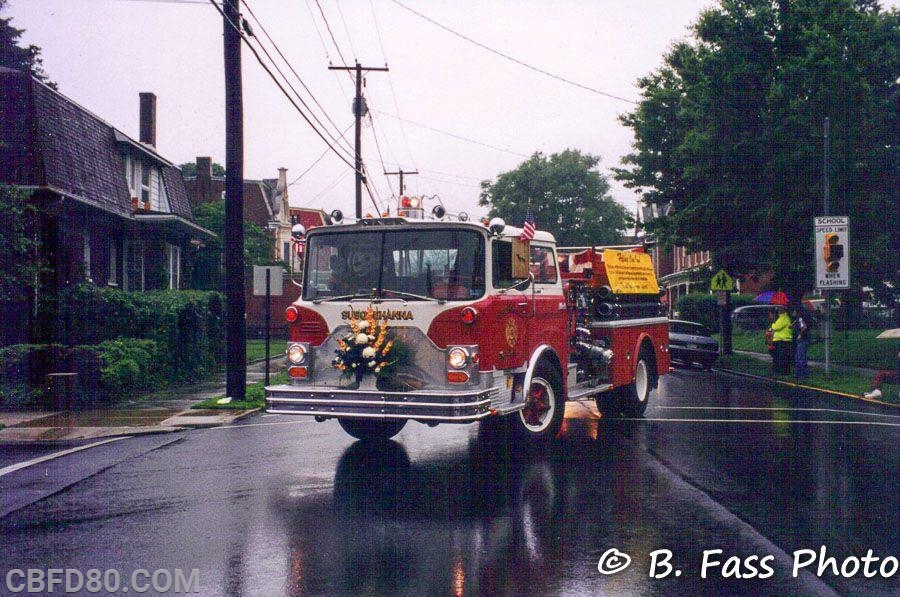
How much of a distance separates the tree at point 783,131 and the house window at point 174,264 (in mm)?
16358

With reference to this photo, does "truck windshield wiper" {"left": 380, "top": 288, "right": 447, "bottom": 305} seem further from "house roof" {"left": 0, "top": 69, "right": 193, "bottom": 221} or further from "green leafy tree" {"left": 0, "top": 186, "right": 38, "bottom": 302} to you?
"house roof" {"left": 0, "top": 69, "right": 193, "bottom": 221}

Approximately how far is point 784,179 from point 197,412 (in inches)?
675

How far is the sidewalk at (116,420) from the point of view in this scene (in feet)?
44.1

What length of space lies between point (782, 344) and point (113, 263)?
1868 centimetres

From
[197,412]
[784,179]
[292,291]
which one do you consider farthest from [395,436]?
[292,291]

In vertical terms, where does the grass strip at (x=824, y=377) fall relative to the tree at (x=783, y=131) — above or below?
below

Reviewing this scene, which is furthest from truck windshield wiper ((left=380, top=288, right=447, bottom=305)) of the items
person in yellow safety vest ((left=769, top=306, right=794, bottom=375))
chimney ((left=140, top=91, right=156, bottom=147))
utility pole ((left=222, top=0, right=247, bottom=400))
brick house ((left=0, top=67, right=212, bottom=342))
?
chimney ((left=140, top=91, right=156, bottom=147))

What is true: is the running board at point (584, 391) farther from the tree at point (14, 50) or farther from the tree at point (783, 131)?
the tree at point (14, 50)

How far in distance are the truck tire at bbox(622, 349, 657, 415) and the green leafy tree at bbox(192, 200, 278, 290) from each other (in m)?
22.8

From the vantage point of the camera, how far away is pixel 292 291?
46.3m

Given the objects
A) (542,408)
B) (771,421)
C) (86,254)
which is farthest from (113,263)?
(771,421)

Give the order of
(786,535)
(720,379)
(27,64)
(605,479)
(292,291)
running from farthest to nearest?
(292,291) → (27,64) → (720,379) → (605,479) → (786,535)

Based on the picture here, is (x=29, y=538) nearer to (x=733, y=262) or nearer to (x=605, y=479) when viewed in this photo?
(x=605, y=479)

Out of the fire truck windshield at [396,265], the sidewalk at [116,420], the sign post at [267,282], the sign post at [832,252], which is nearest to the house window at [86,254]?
the sidewalk at [116,420]
